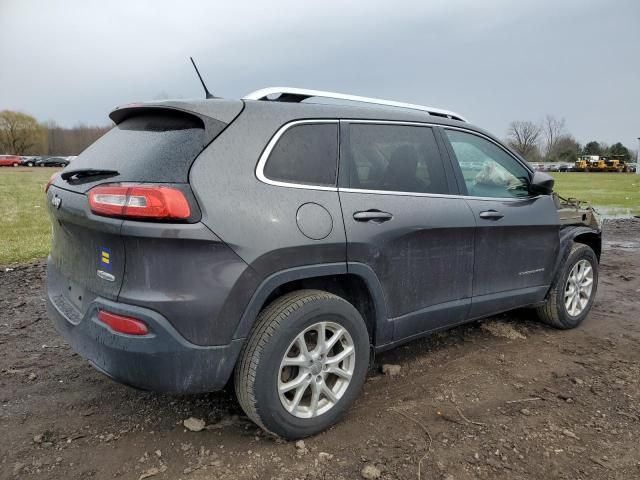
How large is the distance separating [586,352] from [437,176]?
1.97m

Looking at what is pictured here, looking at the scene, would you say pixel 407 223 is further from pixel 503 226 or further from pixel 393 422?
pixel 393 422

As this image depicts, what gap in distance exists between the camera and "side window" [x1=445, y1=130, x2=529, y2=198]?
3668mm

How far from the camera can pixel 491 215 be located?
366cm

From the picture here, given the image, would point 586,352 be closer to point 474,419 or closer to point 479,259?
point 479,259

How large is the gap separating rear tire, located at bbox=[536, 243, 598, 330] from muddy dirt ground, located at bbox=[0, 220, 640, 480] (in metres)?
0.27

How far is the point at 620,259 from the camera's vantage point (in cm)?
784

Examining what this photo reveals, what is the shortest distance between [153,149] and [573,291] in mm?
3785

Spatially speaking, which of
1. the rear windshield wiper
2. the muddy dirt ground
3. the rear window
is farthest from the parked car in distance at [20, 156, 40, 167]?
the rear window

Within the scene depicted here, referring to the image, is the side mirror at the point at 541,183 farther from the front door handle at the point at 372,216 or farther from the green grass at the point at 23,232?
the green grass at the point at 23,232

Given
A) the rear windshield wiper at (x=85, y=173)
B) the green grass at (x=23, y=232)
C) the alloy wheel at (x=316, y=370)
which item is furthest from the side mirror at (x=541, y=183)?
the green grass at (x=23, y=232)

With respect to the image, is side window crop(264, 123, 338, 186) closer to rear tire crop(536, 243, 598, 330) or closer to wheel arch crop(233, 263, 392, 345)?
wheel arch crop(233, 263, 392, 345)

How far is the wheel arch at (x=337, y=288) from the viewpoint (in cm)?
254

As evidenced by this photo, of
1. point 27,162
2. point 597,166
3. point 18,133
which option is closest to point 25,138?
point 18,133

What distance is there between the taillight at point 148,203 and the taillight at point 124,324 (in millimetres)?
465
